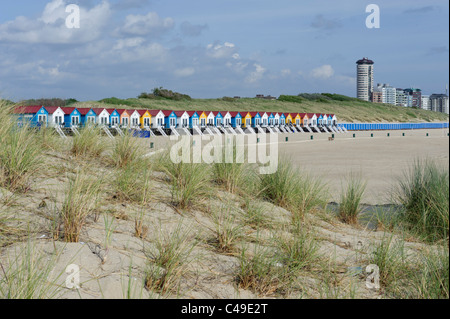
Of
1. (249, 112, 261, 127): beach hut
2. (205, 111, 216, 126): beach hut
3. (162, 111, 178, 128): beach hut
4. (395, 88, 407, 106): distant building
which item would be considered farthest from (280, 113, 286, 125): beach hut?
(395, 88, 407, 106): distant building

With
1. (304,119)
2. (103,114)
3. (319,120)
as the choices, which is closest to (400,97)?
(319,120)

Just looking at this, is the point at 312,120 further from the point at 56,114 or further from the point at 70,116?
the point at 56,114

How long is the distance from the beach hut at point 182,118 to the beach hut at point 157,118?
1.25 metres

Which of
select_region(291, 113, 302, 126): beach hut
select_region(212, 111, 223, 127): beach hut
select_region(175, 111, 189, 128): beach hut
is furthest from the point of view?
select_region(291, 113, 302, 126): beach hut

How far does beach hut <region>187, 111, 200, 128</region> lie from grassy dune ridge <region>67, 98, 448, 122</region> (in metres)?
24.8

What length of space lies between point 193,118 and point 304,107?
1923 inches

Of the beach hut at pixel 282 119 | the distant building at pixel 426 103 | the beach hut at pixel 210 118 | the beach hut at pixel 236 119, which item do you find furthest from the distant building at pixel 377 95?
the beach hut at pixel 210 118

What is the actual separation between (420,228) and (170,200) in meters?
2.89

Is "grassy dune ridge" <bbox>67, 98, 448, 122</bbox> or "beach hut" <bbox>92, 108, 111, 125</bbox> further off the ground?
"grassy dune ridge" <bbox>67, 98, 448, 122</bbox>

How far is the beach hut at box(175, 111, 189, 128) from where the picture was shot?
3531cm

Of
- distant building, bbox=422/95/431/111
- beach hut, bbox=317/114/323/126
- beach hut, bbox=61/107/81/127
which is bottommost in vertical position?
beach hut, bbox=61/107/81/127

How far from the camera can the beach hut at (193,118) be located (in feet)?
119

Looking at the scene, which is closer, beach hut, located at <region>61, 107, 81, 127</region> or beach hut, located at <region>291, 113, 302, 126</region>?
beach hut, located at <region>61, 107, 81, 127</region>

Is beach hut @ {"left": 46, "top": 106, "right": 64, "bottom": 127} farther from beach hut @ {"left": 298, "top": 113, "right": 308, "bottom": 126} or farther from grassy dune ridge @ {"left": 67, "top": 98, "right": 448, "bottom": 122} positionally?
grassy dune ridge @ {"left": 67, "top": 98, "right": 448, "bottom": 122}
